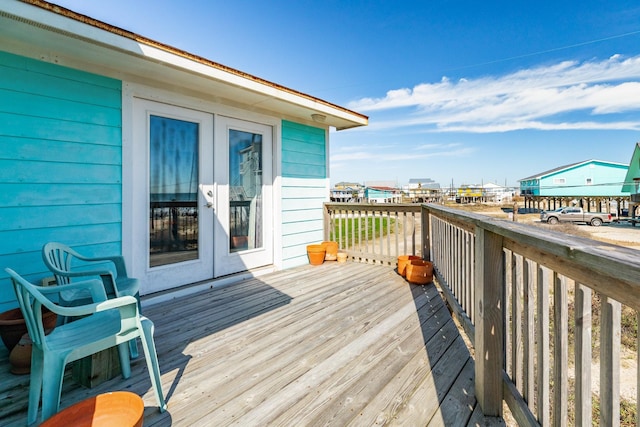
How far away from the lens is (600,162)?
2244 cm

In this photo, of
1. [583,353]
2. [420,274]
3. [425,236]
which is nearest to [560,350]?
[583,353]

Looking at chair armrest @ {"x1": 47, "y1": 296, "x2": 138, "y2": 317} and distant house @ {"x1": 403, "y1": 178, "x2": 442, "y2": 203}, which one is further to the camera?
distant house @ {"x1": 403, "y1": 178, "x2": 442, "y2": 203}

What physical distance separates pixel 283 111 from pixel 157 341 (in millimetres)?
3009

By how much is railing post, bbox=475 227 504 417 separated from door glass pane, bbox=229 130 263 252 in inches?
112


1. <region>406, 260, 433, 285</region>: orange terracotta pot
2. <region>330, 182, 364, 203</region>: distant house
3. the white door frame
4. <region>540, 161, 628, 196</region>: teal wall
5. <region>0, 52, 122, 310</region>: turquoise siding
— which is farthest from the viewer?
<region>330, 182, 364, 203</region>: distant house

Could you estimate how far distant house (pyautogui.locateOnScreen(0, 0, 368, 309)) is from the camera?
7.04 ft

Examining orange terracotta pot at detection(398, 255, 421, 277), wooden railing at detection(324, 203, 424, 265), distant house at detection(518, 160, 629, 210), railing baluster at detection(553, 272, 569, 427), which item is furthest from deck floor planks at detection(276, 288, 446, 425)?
distant house at detection(518, 160, 629, 210)

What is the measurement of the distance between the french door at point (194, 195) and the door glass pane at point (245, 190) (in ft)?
0.04

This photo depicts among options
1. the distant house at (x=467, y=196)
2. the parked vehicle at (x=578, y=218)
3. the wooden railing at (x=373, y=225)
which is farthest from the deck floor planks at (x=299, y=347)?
the distant house at (x=467, y=196)

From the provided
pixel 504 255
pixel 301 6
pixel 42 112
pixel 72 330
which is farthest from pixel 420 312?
pixel 301 6

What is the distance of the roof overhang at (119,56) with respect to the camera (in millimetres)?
1907

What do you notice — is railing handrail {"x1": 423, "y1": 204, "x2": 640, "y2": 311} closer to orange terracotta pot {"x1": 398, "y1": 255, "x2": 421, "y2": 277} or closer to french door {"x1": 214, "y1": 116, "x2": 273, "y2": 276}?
orange terracotta pot {"x1": 398, "y1": 255, "x2": 421, "y2": 277}

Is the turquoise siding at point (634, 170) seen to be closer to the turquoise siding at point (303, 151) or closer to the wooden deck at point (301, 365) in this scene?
the turquoise siding at point (303, 151)

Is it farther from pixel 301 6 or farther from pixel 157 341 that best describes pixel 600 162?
pixel 157 341
